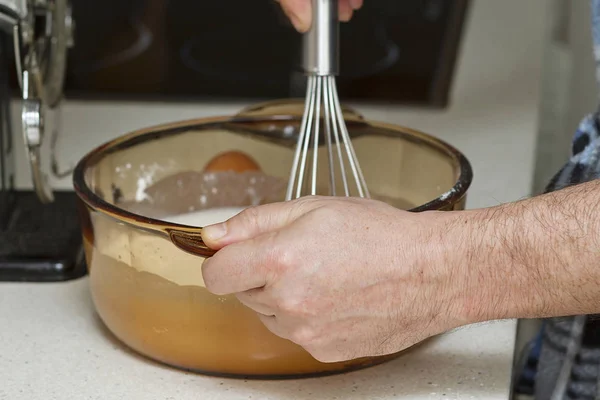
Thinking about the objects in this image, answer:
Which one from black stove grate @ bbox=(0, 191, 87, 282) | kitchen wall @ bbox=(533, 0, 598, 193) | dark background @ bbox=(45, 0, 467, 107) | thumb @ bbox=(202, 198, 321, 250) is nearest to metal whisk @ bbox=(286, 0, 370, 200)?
thumb @ bbox=(202, 198, 321, 250)

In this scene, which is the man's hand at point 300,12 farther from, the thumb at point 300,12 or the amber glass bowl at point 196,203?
the amber glass bowl at point 196,203

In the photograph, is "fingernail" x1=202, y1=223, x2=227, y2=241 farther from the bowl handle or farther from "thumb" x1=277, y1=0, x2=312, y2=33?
"thumb" x1=277, y1=0, x2=312, y2=33

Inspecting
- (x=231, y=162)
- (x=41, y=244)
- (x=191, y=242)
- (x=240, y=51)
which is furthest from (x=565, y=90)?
(x=191, y=242)

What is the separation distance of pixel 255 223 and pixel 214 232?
27mm

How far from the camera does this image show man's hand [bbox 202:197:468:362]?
0.54m

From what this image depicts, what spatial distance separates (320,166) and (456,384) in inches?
10.7

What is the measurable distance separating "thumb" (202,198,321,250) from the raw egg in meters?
0.28

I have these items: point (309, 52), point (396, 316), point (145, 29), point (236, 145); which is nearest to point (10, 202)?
point (236, 145)

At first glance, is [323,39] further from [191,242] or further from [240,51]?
[240,51]

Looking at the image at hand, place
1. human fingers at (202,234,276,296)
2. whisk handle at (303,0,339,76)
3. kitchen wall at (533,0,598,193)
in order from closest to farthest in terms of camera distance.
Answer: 1. human fingers at (202,234,276,296)
2. whisk handle at (303,0,339,76)
3. kitchen wall at (533,0,598,193)

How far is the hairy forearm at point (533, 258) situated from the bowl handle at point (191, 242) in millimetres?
162

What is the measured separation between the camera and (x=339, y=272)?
54cm

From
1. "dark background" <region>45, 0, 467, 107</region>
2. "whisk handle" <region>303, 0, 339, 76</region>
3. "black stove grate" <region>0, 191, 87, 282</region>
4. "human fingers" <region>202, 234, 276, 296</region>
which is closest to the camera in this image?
"human fingers" <region>202, 234, 276, 296</region>

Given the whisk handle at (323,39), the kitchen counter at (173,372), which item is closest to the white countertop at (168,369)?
Answer: the kitchen counter at (173,372)
